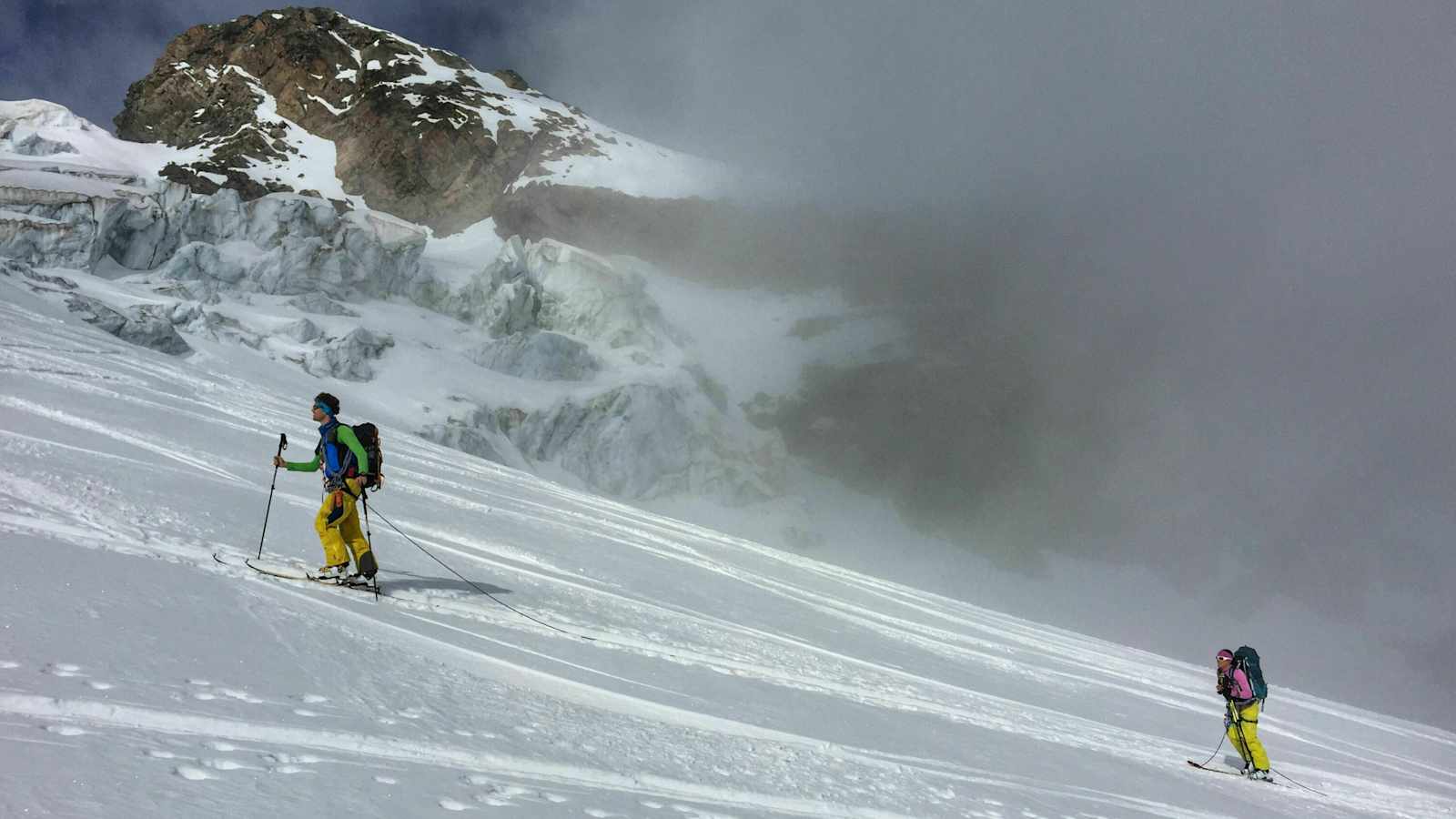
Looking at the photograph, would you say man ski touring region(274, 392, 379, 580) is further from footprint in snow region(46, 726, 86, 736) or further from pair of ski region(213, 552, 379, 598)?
footprint in snow region(46, 726, 86, 736)

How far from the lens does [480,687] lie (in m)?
5.47

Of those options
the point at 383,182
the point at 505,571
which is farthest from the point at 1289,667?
the point at 383,182

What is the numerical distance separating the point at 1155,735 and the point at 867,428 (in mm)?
120984

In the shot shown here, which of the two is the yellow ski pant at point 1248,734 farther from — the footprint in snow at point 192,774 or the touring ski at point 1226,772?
the footprint in snow at point 192,774

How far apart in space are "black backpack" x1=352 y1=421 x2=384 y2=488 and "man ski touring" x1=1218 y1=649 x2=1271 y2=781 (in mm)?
11907

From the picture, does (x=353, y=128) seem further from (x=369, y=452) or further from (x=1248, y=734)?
(x=1248, y=734)

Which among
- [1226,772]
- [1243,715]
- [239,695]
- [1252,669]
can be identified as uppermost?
[1252,669]

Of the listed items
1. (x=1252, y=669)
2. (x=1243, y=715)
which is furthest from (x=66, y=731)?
(x=1252, y=669)

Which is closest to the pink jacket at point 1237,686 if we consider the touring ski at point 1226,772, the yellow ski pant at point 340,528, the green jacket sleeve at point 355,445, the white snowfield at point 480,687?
the white snowfield at point 480,687

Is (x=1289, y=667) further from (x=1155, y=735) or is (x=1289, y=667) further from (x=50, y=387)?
(x=50, y=387)

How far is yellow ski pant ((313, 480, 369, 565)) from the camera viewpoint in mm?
8102

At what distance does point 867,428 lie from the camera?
131625 millimetres

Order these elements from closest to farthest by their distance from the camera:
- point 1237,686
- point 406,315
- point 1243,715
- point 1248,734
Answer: point 1248,734
point 1243,715
point 1237,686
point 406,315

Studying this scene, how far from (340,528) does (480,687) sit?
3.91 meters
